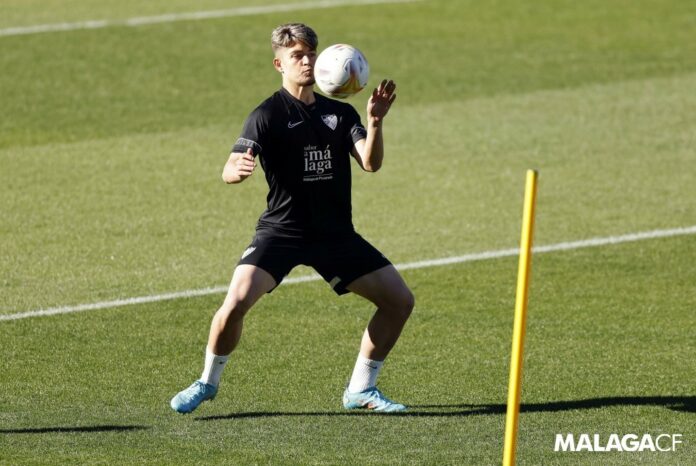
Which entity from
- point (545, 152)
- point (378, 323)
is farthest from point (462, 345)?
point (545, 152)

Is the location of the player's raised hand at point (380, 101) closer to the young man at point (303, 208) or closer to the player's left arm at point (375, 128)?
the player's left arm at point (375, 128)

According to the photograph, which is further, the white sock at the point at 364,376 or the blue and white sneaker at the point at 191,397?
the white sock at the point at 364,376

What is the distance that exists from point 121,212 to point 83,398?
5.84 meters

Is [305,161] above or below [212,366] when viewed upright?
above

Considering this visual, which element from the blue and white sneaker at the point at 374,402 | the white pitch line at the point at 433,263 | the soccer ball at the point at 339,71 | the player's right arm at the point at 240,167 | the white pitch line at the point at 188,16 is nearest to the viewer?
the player's right arm at the point at 240,167

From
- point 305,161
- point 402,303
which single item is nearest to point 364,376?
point 402,303

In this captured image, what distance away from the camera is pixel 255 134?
9.50 m

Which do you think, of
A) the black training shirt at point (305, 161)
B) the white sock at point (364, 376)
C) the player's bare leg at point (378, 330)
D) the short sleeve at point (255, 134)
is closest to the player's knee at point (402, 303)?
the player's bare leg at point (378, 330)

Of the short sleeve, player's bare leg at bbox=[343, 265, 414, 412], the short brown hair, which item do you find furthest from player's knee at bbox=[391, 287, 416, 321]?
the short brown hair

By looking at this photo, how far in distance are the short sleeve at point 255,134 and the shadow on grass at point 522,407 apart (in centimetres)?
178

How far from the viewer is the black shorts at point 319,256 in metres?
9.63

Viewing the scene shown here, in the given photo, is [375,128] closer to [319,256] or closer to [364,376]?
[319,256]

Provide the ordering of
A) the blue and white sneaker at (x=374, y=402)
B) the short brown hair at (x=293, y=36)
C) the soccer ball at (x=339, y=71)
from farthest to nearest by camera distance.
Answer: the blue and white sneaker at (x=374, y=402) < the short brown hair at (x=293, y=36) < the soccer ball at (x=339, y=71)

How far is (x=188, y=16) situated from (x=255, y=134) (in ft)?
52.4
